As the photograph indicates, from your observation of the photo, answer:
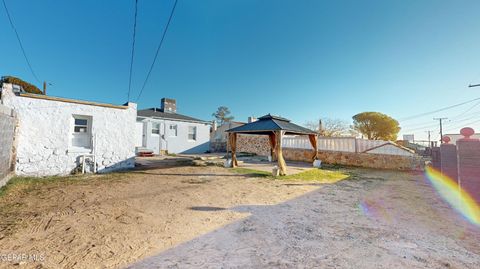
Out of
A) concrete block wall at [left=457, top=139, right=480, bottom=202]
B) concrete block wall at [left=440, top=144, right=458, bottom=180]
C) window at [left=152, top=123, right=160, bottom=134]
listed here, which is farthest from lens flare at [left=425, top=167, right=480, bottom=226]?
window at [left=152, top=123, right=160, bottom=134]

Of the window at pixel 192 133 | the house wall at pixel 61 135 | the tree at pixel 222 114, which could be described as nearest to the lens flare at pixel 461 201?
the house wall at pixel 61 135

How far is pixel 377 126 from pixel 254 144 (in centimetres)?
2170

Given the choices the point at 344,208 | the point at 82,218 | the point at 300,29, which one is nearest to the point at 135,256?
the point at 82,218

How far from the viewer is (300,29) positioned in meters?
10.9

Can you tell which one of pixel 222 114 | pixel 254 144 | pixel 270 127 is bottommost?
pixel 254 144

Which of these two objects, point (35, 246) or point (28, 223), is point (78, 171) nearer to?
point (28, 223)

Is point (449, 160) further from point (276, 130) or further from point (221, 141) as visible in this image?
point (221, 141)

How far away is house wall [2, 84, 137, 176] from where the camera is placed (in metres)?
6.61

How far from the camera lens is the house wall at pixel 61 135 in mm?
6609

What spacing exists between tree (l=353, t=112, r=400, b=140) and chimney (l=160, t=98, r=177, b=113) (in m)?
28.1

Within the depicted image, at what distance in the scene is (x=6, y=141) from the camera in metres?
5.41

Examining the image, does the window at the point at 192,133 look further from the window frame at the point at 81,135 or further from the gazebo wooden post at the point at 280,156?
the gazebo wooden post at the point at 280,156

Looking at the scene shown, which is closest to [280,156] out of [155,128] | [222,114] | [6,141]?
[6,141]

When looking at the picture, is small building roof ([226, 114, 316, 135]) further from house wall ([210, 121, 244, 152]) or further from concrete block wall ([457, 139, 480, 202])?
house wall ([210, 121, 244, 152])
